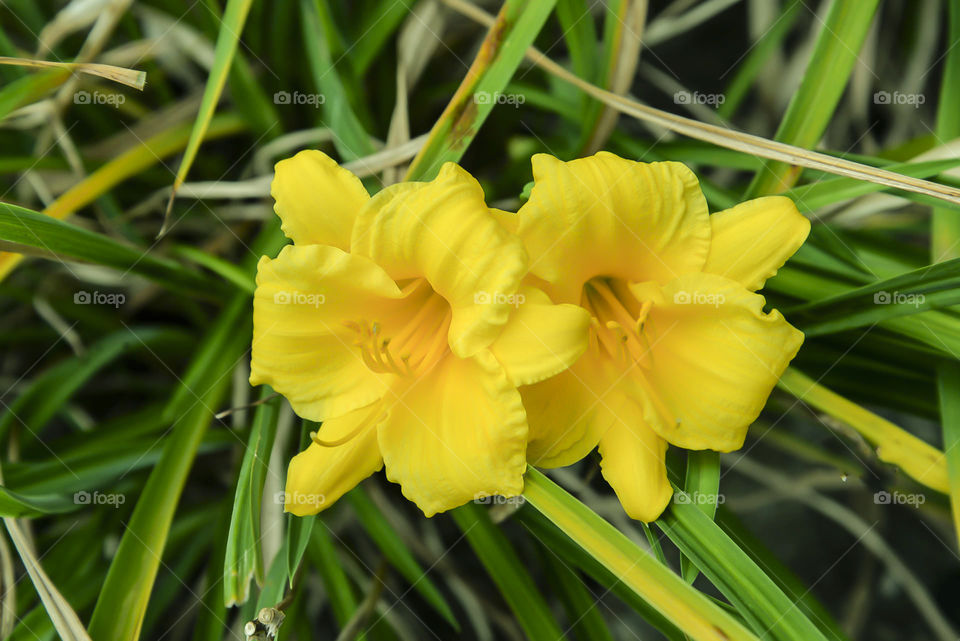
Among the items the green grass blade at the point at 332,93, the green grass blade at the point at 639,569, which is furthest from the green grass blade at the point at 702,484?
the green grass blade at the point at 332,93

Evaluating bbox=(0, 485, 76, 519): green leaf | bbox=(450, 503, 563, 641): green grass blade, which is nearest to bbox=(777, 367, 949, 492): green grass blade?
bbox=(450, 503, 563, 641): green grass blade

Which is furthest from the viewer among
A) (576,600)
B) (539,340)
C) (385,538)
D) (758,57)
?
(758,57)

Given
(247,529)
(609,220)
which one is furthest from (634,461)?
(247,529)

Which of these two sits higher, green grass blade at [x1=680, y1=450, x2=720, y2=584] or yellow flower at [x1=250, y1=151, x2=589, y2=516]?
yellow flower at [x1=250, y1=151, x2=589, y2=516]

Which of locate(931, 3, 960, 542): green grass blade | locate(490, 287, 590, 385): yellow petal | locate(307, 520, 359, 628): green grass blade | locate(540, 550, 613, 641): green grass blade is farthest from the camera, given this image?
locate(307, 520, 359, 628): green grass blade

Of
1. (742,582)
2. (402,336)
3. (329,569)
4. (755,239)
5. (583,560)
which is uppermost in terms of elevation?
(755,239)

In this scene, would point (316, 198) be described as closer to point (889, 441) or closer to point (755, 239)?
point (755, 239)

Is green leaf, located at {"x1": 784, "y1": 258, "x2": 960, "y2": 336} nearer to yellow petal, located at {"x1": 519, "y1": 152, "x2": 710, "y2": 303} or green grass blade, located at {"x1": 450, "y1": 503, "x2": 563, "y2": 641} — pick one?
yellow petal, located at {"x1": 519, "y1": 152, "x2": 710, "y2": 303}

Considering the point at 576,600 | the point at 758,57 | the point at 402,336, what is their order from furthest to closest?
1. the point at 758,57
2. the point at 576,600
3. the point at 402,336

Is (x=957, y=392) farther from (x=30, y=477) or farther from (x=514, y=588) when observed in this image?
(x=30, y=477)
